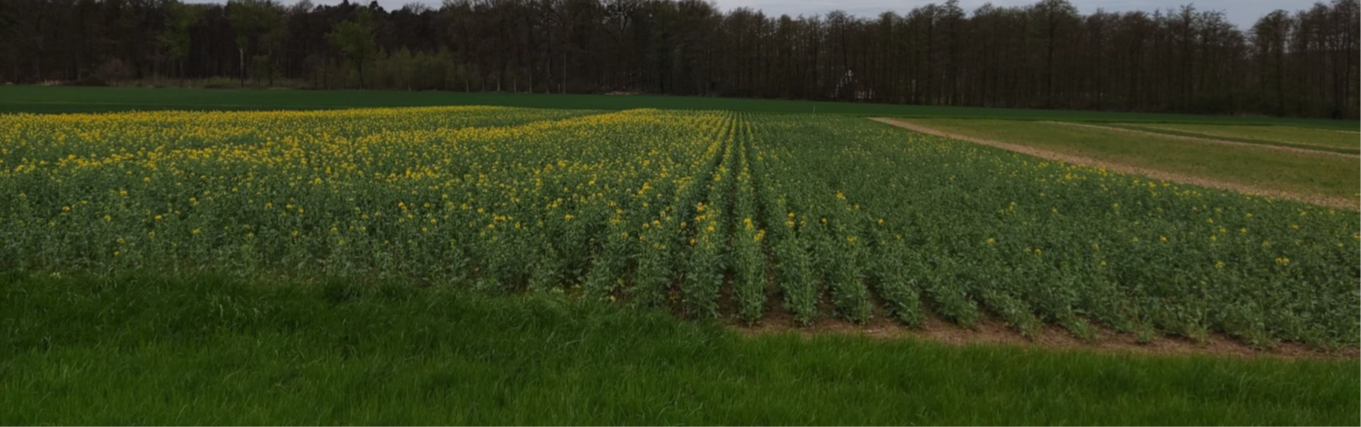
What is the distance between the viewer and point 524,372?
4410mm

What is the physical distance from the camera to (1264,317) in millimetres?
6449

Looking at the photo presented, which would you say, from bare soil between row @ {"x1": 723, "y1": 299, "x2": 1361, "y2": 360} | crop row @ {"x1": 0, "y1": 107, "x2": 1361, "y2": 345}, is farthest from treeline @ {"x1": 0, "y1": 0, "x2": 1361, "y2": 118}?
bare soil between row @ {"x1": 723, "y1": 299, "x2": 1361, "y2": 360}

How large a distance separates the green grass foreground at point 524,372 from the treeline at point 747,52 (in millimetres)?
88571

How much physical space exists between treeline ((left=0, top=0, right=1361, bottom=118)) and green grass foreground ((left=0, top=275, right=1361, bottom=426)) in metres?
88.6

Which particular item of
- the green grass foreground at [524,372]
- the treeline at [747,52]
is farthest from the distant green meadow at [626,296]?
the treeline at [747,52]

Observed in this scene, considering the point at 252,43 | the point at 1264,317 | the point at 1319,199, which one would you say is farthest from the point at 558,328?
the point at 252,43

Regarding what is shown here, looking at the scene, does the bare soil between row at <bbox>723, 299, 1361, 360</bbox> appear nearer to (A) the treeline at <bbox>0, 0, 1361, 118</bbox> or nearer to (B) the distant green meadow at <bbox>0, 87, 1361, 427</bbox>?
(B) the distant green meadow at <bbox>0, 87, 1361, 427</bbox>

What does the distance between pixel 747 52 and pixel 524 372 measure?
109 metres

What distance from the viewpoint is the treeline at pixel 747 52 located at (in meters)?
82.4

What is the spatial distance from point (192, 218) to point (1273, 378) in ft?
33.2

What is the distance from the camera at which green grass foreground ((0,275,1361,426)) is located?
149 inches

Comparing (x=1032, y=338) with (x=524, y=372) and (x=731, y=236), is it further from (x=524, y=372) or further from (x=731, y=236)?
(x=731, y=236)

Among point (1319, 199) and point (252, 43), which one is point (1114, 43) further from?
point (252, 43)

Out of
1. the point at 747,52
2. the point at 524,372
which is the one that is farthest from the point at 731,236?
the point at 747,52
